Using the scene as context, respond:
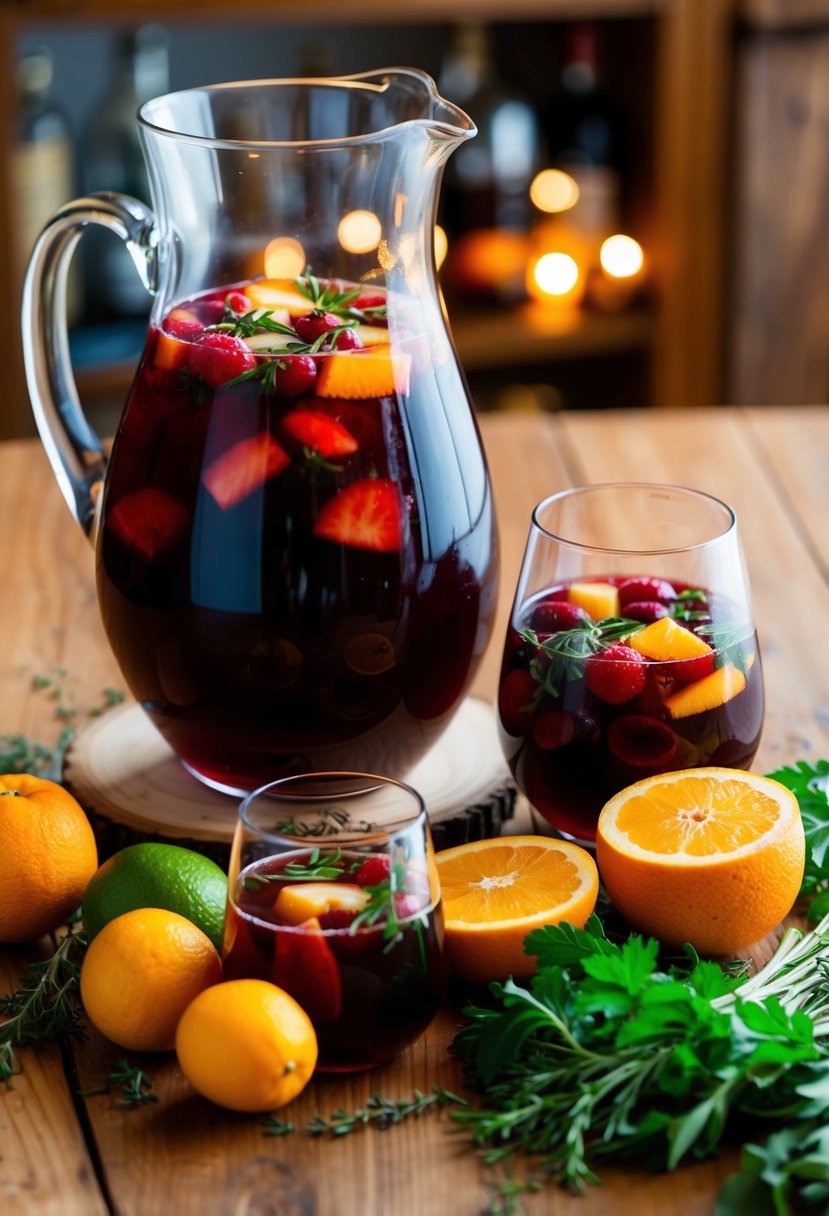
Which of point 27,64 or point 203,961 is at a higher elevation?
point 27,64

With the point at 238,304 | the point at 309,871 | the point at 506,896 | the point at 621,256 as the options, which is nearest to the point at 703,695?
the point at 506,896

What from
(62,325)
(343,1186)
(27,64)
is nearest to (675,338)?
(27,64)

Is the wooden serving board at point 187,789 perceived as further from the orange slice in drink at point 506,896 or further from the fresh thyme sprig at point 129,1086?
the fresh thyme sprig at point 129,1086

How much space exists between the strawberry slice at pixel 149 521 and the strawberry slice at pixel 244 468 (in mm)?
34

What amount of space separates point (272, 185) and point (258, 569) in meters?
0.25

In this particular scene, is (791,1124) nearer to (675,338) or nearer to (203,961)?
(203,961)

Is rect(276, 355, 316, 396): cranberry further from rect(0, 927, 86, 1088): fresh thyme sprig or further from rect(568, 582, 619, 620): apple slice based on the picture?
rect(0, 927, 86, 1088): fresh thyme sprig

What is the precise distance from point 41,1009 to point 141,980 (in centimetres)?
9

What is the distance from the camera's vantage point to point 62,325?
1060 mm

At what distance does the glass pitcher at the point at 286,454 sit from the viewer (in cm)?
92

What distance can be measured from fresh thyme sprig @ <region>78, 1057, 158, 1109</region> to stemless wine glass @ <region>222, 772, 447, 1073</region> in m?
0.07

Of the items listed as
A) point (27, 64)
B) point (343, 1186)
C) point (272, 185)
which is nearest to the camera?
point (343, 1186)

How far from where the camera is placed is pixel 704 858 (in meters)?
0.83

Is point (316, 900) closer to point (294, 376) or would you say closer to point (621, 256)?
point (294, 376)
